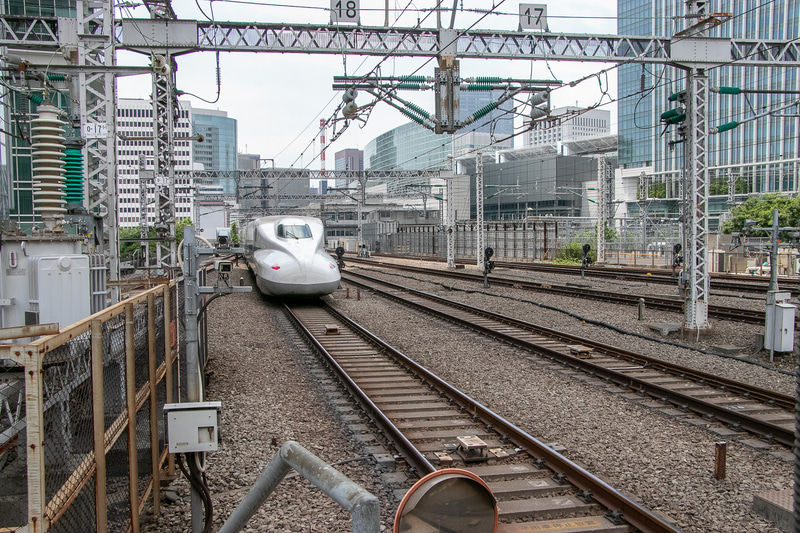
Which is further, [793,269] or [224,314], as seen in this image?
[793,269]

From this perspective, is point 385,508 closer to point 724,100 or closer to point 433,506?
point 433,506

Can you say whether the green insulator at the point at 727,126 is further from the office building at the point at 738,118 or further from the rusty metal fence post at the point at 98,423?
the office building at the point at 738,118

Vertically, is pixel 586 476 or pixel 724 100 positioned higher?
pixel 724 100

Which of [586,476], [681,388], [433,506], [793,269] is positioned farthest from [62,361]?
[793,269]

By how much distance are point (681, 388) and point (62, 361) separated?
26.6 ft

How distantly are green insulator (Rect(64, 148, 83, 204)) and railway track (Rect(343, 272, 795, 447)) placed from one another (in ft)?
28.8

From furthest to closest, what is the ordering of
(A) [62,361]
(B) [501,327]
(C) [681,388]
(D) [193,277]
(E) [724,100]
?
(E) [724,100] < (B) [501,327] < (C) [681,388] < (D) [193,277] < (A) [62,361]

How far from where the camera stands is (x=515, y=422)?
24.7 ft

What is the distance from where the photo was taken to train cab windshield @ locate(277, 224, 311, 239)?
18953mm

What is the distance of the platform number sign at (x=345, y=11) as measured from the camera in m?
14.8

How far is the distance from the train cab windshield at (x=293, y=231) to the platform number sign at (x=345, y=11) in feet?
21.3

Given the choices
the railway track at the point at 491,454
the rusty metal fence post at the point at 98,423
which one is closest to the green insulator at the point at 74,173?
the railway track at the point at 491,454

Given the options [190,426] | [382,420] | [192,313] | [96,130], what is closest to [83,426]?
[190,426]

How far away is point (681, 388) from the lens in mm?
9031
